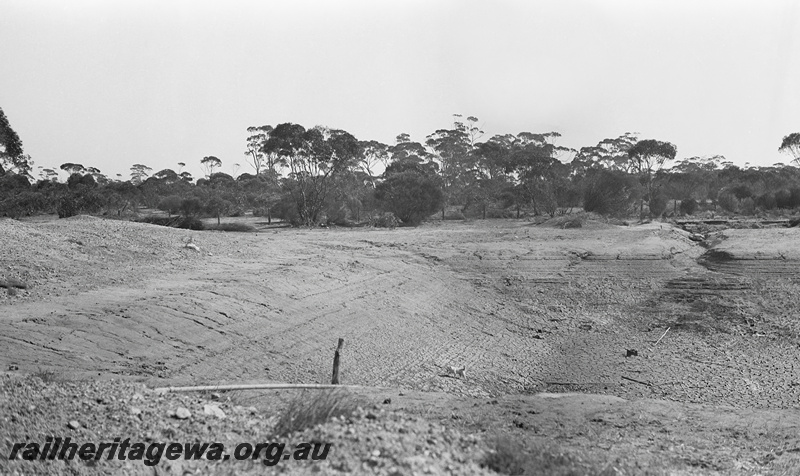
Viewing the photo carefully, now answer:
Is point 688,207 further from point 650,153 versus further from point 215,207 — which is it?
point 215,207

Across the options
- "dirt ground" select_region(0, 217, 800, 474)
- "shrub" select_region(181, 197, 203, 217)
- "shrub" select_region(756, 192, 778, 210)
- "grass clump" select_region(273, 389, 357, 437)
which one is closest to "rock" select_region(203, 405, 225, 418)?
"grass clump" select_region(273, 389, 357, 437)

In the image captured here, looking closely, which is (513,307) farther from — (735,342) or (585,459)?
(585,459)

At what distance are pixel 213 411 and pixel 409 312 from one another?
23.5 feet

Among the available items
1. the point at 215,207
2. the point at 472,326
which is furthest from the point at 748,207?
the point at 472,326

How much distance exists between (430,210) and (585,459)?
2798cm

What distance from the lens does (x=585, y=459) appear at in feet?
15.0

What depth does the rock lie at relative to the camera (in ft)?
16.1

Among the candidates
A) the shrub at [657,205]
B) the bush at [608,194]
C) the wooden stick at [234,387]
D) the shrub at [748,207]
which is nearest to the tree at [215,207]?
the bush at [608,194]

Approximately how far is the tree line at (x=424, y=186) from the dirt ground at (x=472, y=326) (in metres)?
8.72

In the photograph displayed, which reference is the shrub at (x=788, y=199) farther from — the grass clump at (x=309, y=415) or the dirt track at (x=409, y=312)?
the grass clump at (x=309, y=415)

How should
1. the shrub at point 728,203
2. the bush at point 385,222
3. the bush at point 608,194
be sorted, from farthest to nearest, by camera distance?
the shrub at point 728,203 → the bush at point 608,194 → the bush at point 385,222

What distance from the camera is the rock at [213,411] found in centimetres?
491

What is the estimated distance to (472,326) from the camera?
39.5ft

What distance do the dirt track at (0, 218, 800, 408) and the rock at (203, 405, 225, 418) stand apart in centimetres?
151
